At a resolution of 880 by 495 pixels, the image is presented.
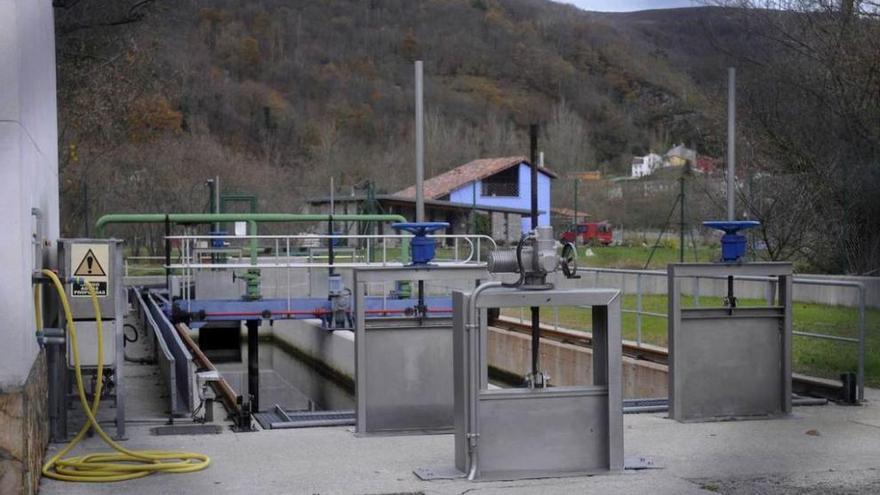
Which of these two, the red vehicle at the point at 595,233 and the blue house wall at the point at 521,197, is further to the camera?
the blue house wall at the point at 521,197

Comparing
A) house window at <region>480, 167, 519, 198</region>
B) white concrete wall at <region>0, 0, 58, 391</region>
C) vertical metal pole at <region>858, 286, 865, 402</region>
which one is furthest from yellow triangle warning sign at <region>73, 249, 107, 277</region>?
house window at <region>480, 167, 519, 198</region>

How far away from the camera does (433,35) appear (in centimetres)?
441

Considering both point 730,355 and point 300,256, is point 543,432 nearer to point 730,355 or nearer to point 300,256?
point 730,355

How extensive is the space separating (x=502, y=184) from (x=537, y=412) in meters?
20.4

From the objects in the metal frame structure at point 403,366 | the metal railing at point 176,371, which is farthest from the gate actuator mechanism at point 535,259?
the metal railing at point 176,371

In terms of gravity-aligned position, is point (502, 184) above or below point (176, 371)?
above

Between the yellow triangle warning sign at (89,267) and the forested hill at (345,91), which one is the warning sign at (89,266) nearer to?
the yellow triangle warning sign at (89,267)

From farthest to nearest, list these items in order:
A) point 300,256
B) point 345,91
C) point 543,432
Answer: point 345,91
point 300,256
point 543,432

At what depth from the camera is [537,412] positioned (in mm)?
5430

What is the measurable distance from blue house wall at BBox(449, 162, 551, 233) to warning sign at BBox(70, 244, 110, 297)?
57.0 ft

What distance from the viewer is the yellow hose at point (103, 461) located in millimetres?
5436

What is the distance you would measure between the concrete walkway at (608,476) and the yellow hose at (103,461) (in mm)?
70

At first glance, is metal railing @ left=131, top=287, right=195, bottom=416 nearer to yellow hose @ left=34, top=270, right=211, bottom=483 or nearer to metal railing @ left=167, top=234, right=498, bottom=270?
metal railing @ left=167, top=234, right=498, bottom=270

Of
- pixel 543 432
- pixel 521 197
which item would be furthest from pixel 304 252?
pixel 543 432
